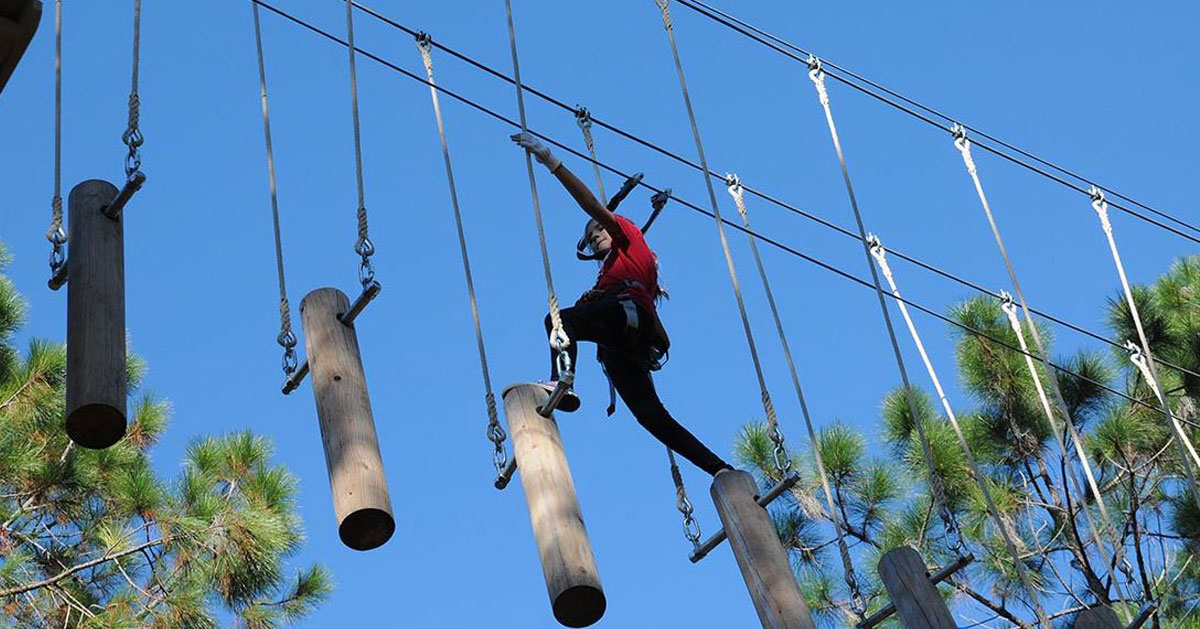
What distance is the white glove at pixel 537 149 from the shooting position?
173 inches

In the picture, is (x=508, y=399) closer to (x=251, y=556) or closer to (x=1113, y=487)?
(x=251, y=556)

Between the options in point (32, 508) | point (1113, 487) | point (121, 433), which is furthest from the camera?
point (1113, 487)

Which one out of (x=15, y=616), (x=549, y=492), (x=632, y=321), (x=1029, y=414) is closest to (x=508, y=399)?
(x=549, y=492)

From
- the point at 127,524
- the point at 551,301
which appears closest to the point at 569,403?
the point at 551,301

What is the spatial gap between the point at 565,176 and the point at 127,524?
11.5ft

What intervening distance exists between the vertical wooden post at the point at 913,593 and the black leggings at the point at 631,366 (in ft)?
1.96

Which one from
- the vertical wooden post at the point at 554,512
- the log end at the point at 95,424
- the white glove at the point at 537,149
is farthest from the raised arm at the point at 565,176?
the log end at the point at 95,424

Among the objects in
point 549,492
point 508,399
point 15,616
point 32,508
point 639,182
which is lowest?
point 549,492

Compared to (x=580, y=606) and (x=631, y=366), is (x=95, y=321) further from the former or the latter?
(x=631, y=366)

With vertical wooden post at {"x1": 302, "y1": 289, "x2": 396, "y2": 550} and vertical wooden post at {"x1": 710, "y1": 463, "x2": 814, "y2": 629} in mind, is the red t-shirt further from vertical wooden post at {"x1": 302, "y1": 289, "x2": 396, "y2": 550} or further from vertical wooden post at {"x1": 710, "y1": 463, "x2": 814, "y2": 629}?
vertical wooden post at {"x1": 302, "y1": 289, "x2": 396, "y2": 550}

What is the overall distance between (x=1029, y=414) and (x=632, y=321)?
4.17m

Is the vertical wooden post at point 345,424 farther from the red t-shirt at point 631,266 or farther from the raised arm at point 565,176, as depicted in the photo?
the red t-shirt at point 631,266

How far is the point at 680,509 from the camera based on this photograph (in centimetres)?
435

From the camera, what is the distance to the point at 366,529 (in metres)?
3.65
